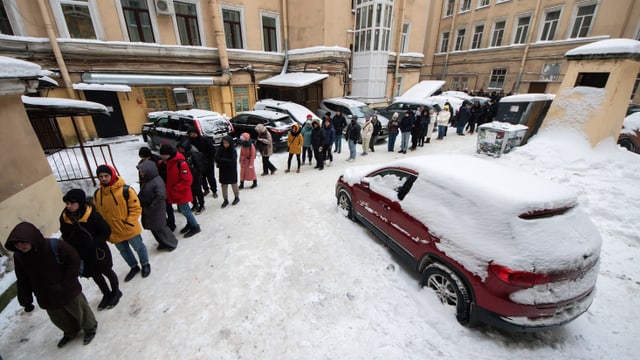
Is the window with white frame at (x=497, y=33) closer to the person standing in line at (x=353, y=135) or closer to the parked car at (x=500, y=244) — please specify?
the person standing in line at (x=353, y=135)

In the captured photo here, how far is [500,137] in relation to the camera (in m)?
8.52

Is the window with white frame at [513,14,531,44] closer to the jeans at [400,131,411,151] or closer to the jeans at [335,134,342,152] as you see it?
the jeans at [400,131,411,151]

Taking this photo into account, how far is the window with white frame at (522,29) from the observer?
19578 mm

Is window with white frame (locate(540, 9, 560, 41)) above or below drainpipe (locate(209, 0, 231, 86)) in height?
above

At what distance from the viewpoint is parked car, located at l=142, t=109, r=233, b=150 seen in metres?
8.46

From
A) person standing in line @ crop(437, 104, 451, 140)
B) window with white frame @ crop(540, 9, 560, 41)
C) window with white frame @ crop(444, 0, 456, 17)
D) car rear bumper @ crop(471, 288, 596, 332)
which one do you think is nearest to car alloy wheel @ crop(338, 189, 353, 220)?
car rear bumper @ crop(471, 288, 596, 332)

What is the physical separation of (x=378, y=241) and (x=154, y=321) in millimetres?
3439

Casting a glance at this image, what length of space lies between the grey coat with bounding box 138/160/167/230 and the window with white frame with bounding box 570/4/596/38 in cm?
2596

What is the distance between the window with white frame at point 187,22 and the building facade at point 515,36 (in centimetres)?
2247

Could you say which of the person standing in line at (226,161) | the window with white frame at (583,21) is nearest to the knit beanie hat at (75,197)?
the person standing in line at (226,161)

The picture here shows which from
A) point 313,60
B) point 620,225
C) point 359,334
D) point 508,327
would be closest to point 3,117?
point 359,334

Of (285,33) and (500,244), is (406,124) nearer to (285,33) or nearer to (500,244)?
(500,244)

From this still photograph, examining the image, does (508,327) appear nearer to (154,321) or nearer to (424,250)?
(424,250)

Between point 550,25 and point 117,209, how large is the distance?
27099 millimetres
